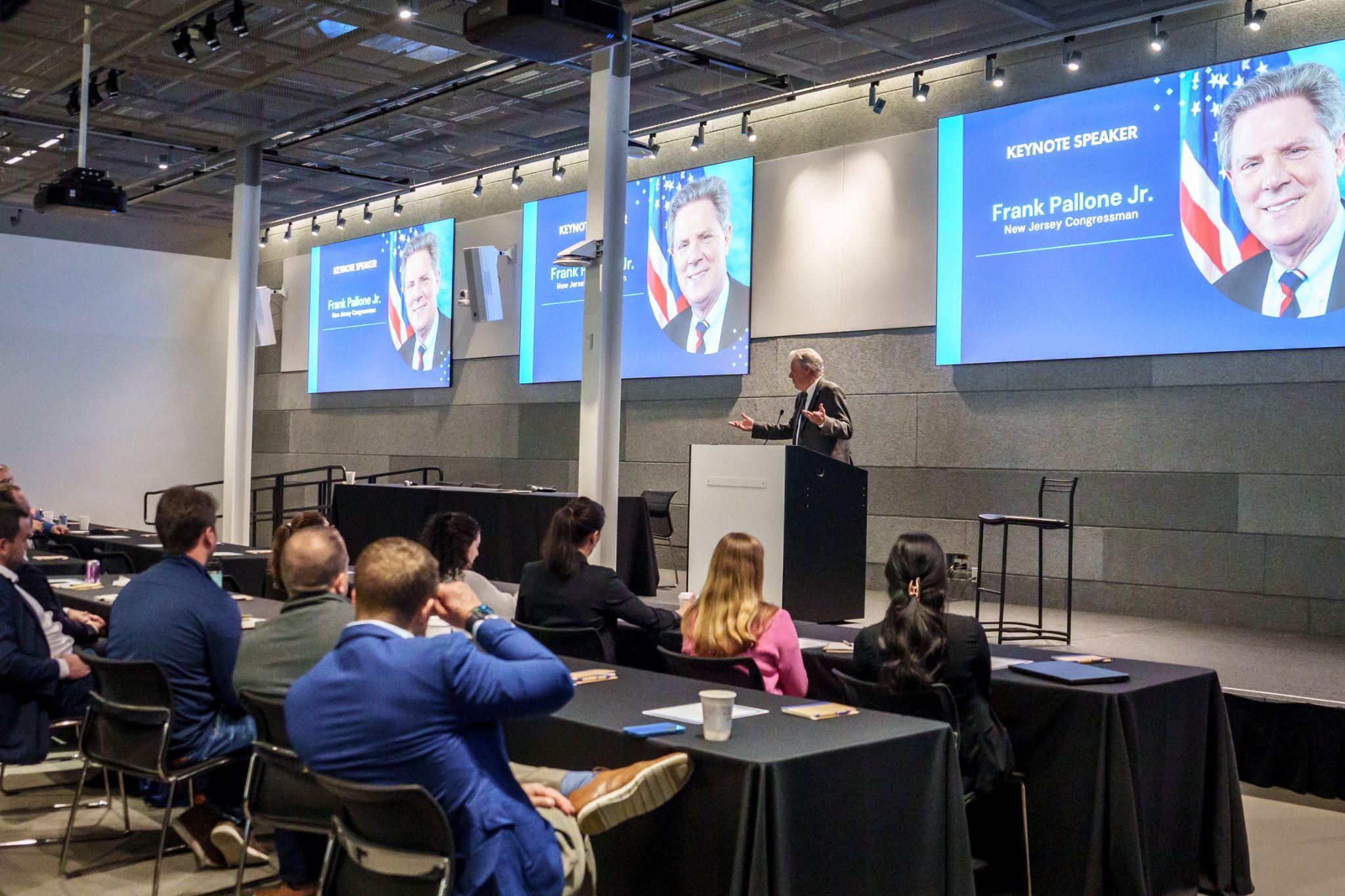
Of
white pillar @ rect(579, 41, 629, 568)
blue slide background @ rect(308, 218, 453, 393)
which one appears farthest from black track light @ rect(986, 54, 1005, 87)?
blue slide background @ rect(308, 218, 453, 393)

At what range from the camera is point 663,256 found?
10828 mm

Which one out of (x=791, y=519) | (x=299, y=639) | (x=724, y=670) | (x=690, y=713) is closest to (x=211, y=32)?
(x=791, y=519)

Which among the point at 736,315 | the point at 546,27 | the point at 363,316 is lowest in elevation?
the point at 736,315

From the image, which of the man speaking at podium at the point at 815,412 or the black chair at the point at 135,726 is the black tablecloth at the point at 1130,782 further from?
the man speaking at podium at the point at 815,412

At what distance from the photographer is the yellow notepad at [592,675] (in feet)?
11.1

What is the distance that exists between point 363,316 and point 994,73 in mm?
8402

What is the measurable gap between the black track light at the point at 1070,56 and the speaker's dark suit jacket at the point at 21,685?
7042mm

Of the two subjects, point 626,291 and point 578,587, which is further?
point 626,291

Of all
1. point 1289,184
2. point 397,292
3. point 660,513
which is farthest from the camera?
point 397,292

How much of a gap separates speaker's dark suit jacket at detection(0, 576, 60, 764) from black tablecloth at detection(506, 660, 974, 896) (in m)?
1.61

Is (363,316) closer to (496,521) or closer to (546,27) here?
(496,521)

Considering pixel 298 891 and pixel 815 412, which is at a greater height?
pixel 815 412

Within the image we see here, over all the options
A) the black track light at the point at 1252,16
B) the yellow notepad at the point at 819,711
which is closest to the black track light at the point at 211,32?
the black track light at the point at 1252,16

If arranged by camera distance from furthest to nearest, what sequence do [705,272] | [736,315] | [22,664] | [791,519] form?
1. [705,272]
2. [736,315]
3. [791,519]
4. [22,664]
